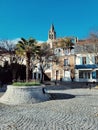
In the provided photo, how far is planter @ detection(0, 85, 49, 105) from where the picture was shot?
54.1 ft

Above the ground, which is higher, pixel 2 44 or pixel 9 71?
pixel 2 44

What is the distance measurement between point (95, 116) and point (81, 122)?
4.94 feet

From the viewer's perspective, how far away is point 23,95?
16.8 meters

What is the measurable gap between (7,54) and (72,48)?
15041mm

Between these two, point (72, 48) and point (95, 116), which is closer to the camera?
point (95, 116)

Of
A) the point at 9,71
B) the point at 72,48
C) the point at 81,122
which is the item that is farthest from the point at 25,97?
the point at 72,48

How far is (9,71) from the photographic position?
1919 inches

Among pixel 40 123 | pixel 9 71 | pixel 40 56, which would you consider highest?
pixel 40 56

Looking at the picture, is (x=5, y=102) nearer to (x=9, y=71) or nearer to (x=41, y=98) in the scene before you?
(x=41, y=98)

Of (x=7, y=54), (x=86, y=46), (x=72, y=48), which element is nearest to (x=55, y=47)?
(x=72, y=48)

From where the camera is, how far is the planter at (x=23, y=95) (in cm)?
1650

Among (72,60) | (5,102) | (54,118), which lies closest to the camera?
(54,118)

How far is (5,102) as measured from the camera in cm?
1661

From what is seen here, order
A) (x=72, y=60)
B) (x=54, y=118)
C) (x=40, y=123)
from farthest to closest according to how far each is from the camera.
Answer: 1. (x=72, y=60)
2. (x=54, y=118)
3. (x=40, y=123)
